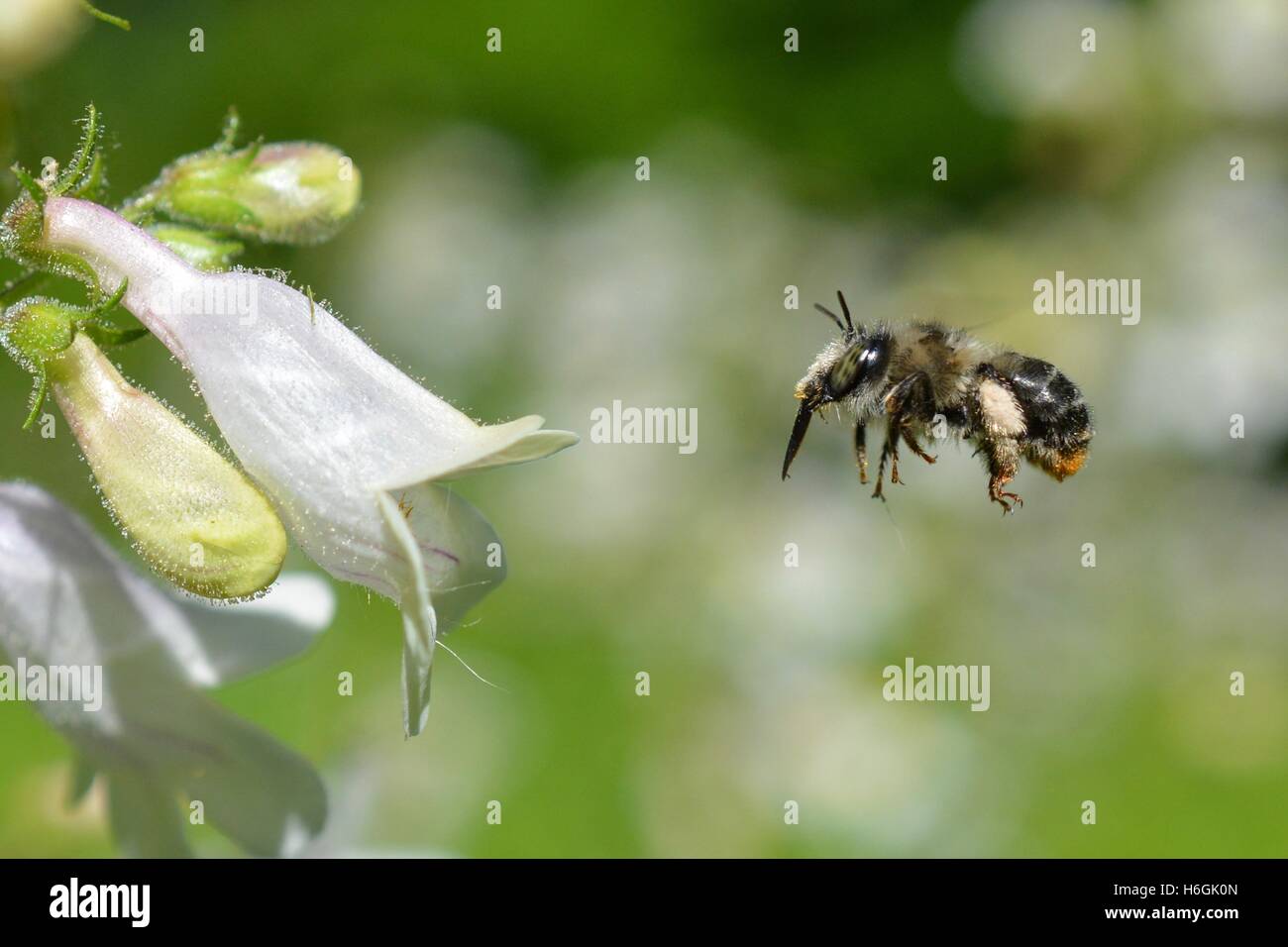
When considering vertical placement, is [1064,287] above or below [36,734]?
above

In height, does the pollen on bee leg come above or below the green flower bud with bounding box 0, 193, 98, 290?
below

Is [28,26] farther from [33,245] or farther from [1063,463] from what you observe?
[1063,463]

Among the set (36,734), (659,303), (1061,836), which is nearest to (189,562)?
(36,734)

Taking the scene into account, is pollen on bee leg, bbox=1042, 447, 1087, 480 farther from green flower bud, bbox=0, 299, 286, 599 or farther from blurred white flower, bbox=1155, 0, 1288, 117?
blurred white flower, bbox=1155, 0, 1288, 117

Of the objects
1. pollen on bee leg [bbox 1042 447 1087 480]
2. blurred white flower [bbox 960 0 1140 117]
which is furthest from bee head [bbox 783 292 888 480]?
blurred white flower [bbox 960 0 1140 117]

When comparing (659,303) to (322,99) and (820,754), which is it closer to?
(322,99)
